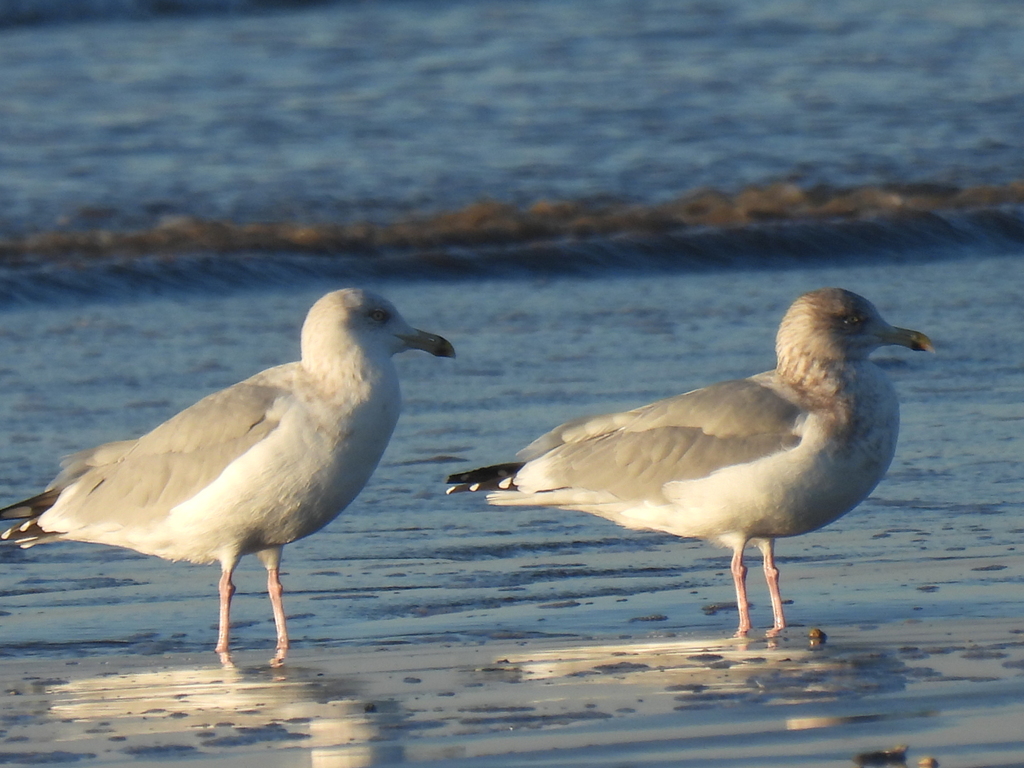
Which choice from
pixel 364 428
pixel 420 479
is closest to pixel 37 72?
pixel 420 479

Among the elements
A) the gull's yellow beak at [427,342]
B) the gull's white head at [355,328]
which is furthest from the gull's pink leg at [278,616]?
the gull's yellow beak at [427,342]

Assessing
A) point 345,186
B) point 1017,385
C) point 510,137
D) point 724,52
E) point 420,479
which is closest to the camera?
point 420,479

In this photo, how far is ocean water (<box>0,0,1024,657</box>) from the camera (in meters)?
6.10

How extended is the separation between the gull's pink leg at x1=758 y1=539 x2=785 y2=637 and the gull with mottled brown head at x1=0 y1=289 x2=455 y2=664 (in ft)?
4.25

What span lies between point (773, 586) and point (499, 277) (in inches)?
252

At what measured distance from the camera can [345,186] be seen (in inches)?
555

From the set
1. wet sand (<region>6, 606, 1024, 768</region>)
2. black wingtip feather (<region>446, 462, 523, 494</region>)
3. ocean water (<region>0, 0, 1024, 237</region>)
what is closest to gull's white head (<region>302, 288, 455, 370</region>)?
black wingtip feather (<region>446, 462, 523, 494</region>)

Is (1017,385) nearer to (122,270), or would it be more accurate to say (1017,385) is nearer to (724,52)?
(122,270)

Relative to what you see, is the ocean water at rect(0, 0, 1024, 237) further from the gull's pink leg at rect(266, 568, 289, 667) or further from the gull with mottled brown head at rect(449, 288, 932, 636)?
the gull's pink leg at rect(266, 568, 289, 667)

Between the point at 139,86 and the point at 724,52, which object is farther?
the point at 724,52

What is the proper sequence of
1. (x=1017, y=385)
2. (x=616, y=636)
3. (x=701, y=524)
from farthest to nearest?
(x=1017, y=385) < (x=701, y=524) < (x=616, y=636)

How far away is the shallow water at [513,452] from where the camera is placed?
5797 millimetres

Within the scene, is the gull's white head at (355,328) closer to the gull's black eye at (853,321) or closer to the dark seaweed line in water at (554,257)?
the gull's black eye at (853,321)

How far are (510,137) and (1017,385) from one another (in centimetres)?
767
